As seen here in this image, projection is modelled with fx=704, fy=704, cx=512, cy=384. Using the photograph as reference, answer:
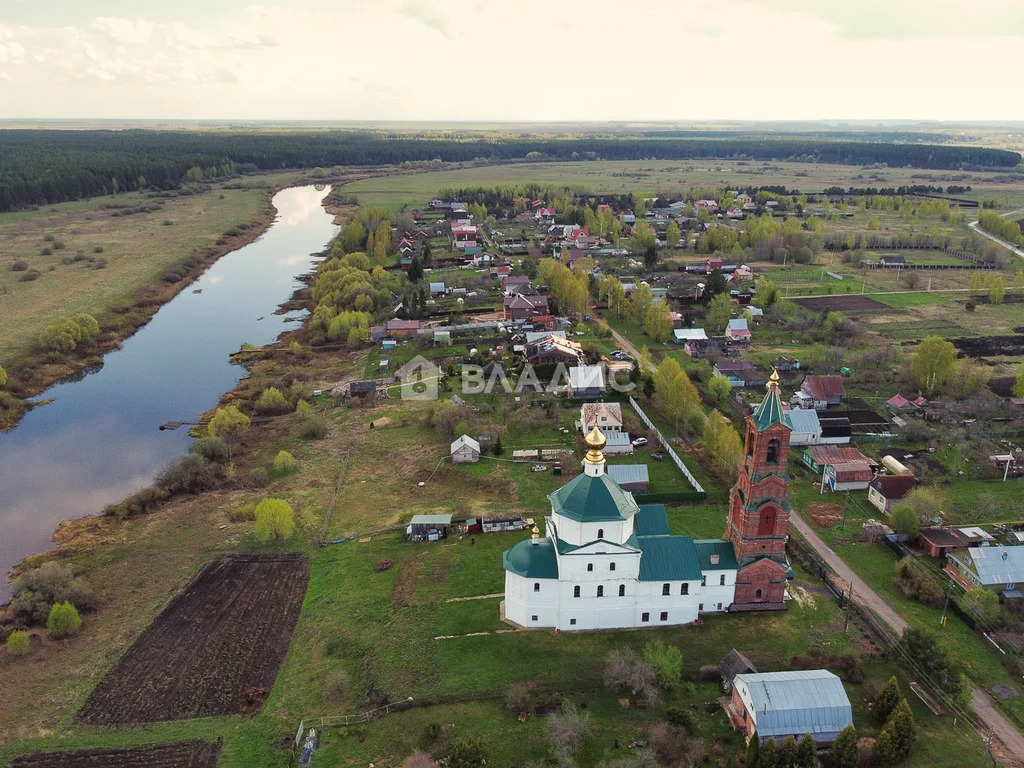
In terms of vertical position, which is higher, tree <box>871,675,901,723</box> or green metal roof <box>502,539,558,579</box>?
green metal roof <box>502,539,558,579</box>

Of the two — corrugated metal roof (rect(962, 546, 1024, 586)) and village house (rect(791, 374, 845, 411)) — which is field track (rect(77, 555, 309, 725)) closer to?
corrugated metal roof (rect(962, 546, 1024, 586))

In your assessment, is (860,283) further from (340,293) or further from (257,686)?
(257,686)

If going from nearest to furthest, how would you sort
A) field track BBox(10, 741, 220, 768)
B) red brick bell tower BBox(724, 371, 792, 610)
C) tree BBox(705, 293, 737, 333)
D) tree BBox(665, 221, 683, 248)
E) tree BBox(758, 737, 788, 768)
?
1. tree BBox(758, 737, 788, 768)
2. field track BBox(10, 741, 220, 768)
3. red brick bell tower BBox(724, 371, 792, 610)
4. tree BBox(705, 293, 737, 333)
5. tree BBox(665, 221, 683, 248)

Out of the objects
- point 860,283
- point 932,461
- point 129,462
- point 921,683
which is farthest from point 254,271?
point 921,683

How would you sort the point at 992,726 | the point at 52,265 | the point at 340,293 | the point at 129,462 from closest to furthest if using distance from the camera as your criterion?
the point at 992,726, the point at 129,462, the point at 340,293, the point at 52,265

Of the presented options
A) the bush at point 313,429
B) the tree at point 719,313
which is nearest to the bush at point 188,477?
the bush at point 313,429

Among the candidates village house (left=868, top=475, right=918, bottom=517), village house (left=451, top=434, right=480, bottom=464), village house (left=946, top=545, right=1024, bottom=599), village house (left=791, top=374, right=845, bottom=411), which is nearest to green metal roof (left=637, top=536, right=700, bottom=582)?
village house (left=946, top=545, right=1024, bottom=599)
